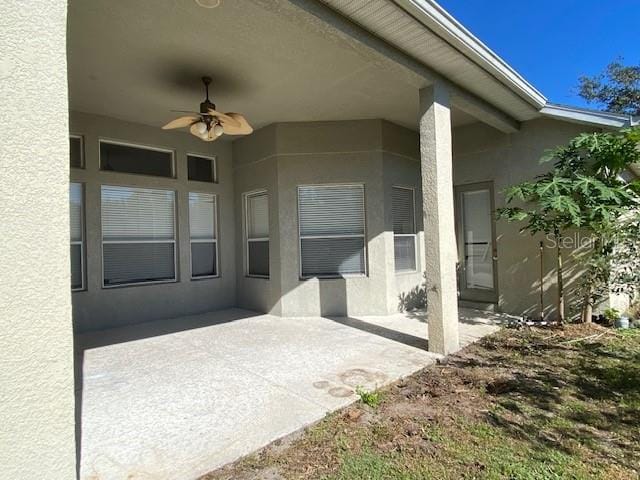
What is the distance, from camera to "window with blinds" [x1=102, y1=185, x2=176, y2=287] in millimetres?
6543

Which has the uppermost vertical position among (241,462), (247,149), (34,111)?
(247,149)

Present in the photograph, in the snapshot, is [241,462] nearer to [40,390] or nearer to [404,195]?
[40,390]

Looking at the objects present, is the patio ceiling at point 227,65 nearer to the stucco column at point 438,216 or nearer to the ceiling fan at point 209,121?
the stucco column at point 438,216

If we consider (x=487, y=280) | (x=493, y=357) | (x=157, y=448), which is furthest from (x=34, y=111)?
(x=487, y=280)

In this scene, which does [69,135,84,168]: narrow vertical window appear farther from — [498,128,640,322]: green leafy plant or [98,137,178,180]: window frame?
[498,128,640,322]: green leafy plant

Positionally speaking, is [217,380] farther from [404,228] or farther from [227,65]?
[404,228]

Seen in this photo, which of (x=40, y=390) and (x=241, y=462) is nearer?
(x=40, y=390)

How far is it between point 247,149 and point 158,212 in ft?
7.11

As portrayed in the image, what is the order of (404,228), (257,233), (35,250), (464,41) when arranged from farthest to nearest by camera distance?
Result: (257,233) → (404,228) → (464,41) → (35,250)

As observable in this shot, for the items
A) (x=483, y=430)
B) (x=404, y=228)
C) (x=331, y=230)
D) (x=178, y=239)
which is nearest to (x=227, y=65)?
(x=331, y=230)

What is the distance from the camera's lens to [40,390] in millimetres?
1718

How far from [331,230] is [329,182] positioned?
91 centimetres

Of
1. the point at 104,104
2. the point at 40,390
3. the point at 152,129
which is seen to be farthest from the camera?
the point at 152,129

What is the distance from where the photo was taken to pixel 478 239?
7422 millimetres
